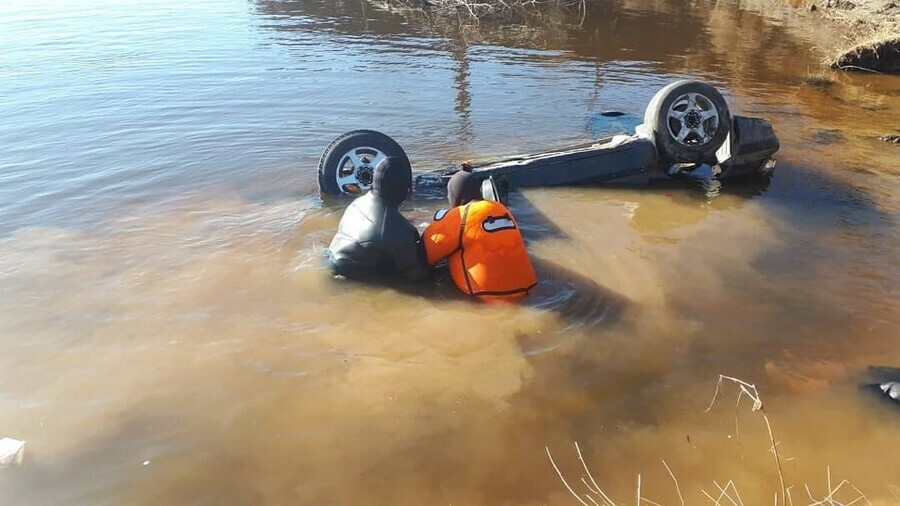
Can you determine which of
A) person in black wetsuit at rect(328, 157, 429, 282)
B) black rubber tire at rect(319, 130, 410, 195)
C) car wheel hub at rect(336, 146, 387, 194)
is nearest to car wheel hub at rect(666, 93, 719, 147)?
black rubber tire at rect(319, 130, 410, 195)

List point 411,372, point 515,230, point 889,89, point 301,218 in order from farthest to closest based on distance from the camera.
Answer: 1. point 889,89
2. point 301,218
3. point 515,230
4. point 411,372

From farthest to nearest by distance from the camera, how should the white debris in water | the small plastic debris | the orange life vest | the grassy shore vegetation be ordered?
1. the grassy shore vegetation
2. the orange life vest
3. the white debris in water
4. the small plastic debris

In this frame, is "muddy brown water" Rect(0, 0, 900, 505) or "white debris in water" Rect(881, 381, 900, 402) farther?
"white debris in water" Rect(881, 381, 900, 402)

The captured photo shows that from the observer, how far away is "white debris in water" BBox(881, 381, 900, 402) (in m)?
4.21

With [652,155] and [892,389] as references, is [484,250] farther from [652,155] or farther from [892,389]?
[652,155]

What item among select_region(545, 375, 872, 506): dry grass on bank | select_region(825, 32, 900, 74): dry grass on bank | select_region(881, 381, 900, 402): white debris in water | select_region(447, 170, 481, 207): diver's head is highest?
select_region(825, 32, 900, 74): dry grass on bank

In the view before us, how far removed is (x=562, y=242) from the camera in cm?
663

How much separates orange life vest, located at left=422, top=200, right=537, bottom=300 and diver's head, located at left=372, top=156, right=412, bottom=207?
0.42 metres

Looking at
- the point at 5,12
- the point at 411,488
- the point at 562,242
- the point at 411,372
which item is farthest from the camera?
the point at 5,12

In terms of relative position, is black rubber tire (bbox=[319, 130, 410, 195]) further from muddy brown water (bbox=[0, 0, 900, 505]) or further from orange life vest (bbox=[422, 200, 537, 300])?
orange life vest (bbox=[422, 200, 537, 300])

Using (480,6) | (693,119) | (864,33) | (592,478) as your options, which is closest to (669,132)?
(693,119)

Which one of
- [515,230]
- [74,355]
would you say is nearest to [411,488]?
[515,230]

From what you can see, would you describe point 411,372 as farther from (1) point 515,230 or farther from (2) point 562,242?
(2) point 562,242

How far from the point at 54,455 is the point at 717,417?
153 inches
